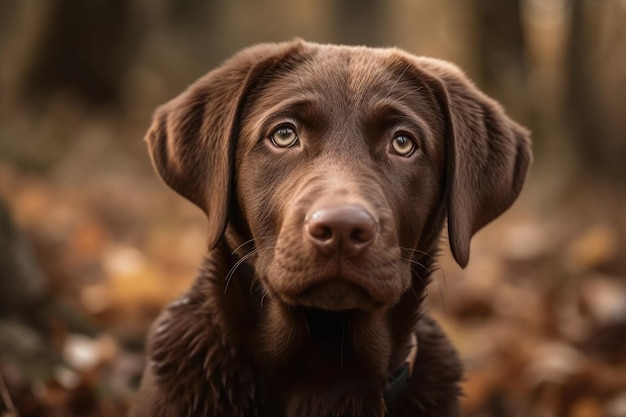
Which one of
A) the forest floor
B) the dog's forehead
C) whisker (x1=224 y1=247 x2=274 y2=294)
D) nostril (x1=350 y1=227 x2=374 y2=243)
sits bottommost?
the forest floor

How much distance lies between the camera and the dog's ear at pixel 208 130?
3.87 m

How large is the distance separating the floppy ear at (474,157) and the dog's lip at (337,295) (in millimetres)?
629

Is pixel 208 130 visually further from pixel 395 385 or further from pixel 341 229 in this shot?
pixel 395 385

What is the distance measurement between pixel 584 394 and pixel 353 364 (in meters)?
2.01

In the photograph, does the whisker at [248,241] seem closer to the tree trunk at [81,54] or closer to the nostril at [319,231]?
the nostril at [319,231]

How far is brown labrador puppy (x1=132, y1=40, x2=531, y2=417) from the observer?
12.1 feet

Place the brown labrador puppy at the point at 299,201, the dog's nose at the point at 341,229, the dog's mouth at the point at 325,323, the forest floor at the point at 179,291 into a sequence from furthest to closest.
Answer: the forest floor at the point at 179,291, the dog's mouth at the point at 325,323, the brown labrador puppy at the point at 299,201, the dog's nose at the point at 341,229

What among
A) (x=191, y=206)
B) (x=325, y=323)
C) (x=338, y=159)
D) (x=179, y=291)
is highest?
(x=338, y=159)

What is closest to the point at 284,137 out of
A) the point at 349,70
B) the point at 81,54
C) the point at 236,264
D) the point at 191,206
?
the point at 349,70

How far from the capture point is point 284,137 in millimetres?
3783

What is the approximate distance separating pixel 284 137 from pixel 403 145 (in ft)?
1.64

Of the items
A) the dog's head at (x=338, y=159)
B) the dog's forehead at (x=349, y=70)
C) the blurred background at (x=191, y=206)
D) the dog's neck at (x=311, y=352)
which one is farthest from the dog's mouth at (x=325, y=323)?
the blurred background at (x=191, y=206)

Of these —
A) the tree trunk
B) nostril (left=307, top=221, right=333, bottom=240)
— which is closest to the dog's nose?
nostril (left=307, top=221, right=333, bottom=240)

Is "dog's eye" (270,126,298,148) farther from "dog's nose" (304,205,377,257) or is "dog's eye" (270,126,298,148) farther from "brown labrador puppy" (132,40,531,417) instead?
"dog's nose" (304,205,377,257)
